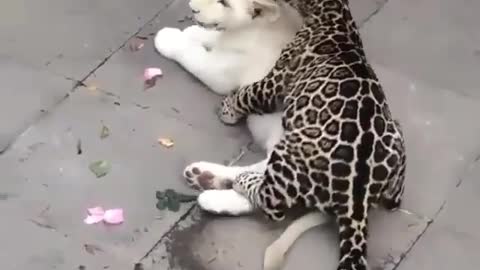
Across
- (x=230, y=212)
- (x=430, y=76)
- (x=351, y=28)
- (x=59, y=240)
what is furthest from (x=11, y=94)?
(x=430, y=76)

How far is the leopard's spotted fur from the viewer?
282 cm

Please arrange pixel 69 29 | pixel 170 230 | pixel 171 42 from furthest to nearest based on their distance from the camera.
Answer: pixel 69 29
pixel 171 42
pixel 170 230

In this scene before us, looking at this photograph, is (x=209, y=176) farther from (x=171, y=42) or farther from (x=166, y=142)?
(x=171, y=42)

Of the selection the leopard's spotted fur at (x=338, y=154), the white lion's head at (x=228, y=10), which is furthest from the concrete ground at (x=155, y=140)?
the white lion's head at (x=228, y=10)

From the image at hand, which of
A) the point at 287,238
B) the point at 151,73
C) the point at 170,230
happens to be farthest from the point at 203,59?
the point at 287,238

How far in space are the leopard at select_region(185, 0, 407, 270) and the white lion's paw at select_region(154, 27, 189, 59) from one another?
48 centimetres

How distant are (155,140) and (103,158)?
0.16 metres

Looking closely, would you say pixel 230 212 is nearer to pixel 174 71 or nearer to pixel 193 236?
pixel 193 236

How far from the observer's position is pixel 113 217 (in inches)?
117

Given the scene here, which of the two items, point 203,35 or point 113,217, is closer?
point 113,217

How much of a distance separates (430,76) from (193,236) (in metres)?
0.99

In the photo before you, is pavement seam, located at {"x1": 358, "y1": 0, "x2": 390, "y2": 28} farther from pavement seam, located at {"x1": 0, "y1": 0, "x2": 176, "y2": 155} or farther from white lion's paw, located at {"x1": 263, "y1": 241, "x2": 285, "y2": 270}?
white lion's paw, located at {"x1": 263, "y1": 241, "x2": 285, "y2": 270}

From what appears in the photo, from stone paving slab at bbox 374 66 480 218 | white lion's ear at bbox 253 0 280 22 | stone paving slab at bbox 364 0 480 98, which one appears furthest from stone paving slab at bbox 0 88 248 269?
stone paving slab at bbox 364 0 480 98

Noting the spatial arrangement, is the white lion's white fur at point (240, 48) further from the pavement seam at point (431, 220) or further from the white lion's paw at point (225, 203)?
the pavement seam at point (431, 220)
